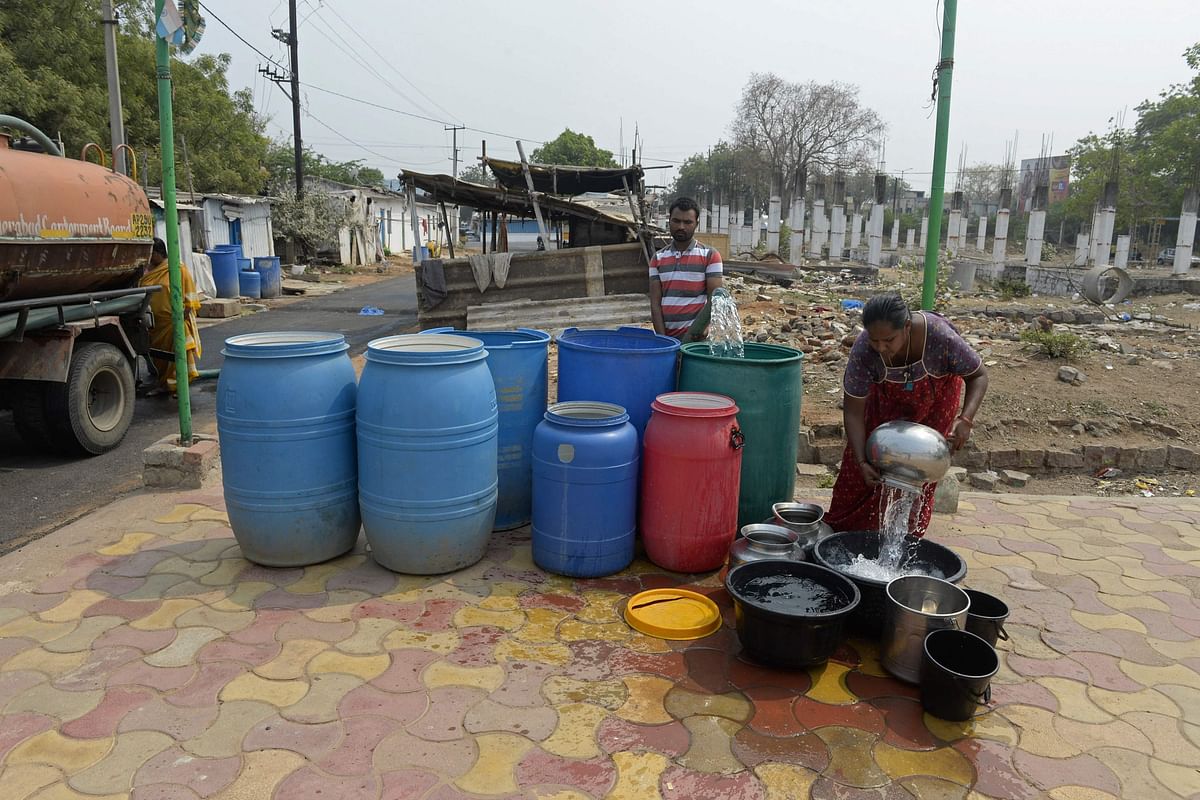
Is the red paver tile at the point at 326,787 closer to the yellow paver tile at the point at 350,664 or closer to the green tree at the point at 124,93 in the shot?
the yellow paver tile at the point at 350,664

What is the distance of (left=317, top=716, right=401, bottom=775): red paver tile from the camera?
230 centimetres

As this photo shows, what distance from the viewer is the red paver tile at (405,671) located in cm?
271

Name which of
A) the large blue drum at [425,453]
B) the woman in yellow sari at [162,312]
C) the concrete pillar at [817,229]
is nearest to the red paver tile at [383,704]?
the large blue drum at [425,453]

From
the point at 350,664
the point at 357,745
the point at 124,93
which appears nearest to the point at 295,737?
the point at 357,745

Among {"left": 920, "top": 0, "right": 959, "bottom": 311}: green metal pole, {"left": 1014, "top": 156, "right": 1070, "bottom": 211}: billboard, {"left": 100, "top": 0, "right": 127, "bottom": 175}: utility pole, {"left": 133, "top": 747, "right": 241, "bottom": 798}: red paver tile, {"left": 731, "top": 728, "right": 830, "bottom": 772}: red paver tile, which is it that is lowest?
{"left": 133, "top": 747, "right": 241, "bottom": 798}: red paver tile

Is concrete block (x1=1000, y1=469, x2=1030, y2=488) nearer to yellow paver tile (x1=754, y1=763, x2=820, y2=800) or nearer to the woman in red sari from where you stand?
the woman in red sari

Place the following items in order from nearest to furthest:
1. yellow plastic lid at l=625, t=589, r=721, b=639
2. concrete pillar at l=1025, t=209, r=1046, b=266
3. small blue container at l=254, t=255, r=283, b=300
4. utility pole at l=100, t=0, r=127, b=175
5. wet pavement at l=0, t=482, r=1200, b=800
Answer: wet pavement at l=0, t=482, r=1200, b=800 → yellow plastic lid at l=625, t=589, r=721, b=639 → utility pole at l=100, t=0, r=127, b=175 → small blue container at l=254, t=255, r=283, b=300 → concrete pillar at l=1025, t=209, r=1046, b=266

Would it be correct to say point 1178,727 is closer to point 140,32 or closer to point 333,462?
point 333,462

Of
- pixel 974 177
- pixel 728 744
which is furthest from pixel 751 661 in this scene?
pixel 974 177

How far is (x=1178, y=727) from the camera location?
8.50 ft

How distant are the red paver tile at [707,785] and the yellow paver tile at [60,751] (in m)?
1.72

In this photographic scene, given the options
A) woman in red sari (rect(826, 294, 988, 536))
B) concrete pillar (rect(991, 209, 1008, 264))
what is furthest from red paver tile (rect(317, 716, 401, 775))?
concrete pillar (rect(991, 209, 1008, 264))

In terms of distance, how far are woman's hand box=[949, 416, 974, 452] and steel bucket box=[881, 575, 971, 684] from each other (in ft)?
2.35

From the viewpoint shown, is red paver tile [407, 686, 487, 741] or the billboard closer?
red paver tile [407, 686, 487, 741]
